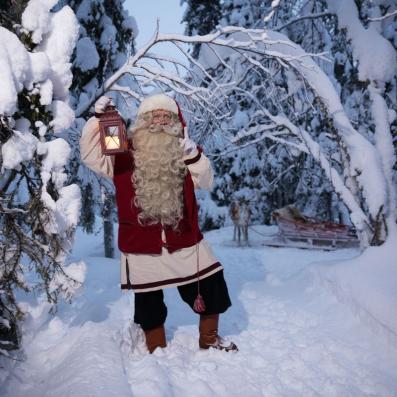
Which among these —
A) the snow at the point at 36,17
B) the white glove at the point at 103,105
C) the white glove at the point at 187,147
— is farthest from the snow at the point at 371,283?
the snow at the point at 36,17

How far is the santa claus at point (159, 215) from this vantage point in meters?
2.90

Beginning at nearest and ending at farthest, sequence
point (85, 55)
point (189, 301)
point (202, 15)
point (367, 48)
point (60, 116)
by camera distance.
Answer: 1. point (60, 116)
2. point (189, 301)
3. point (367, 48)
4. point (85, 55)
5. point (202, 15)

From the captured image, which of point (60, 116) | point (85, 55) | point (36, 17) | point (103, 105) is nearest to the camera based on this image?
point (36, 17)

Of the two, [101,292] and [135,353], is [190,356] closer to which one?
[135,353]

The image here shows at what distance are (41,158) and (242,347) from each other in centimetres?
213

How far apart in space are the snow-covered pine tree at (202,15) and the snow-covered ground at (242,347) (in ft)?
54.2

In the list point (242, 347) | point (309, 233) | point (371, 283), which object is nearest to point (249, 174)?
point (309, 233)

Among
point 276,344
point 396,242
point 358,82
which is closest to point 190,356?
point 276,344

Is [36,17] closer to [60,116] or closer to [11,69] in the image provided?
[11,69]

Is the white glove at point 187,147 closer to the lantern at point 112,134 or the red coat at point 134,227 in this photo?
the red coat at point 134,227

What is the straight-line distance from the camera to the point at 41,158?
255 cm

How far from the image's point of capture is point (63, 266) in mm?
2721

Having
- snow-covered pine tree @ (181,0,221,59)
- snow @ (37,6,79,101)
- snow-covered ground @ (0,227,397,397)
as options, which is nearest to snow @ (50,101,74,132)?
snow @ (37,6,79,101)

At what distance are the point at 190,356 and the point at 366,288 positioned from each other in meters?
1.95
